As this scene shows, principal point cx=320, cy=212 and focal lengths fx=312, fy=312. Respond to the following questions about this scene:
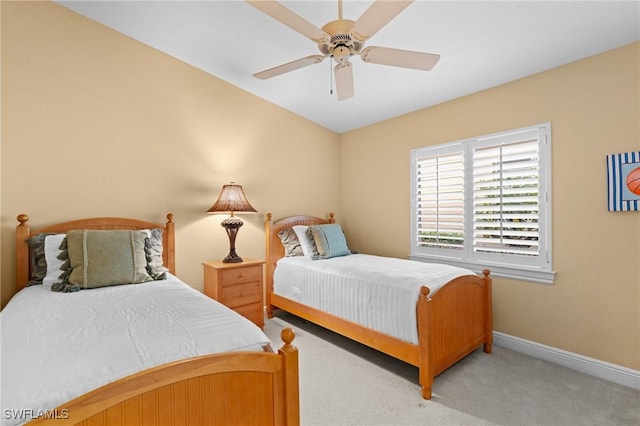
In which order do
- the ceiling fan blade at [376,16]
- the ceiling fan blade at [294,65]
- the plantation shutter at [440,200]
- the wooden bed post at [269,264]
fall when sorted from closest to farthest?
1. the ceiling fan blade at [376,16]
2. the ceiling fan blade at [294,65]
3. the plantation shutter at [440,200]
4. the wooden bed post at [269,264]

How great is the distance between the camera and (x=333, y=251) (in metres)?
3.46

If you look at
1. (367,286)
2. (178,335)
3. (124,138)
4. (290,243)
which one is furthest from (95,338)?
(290,243)

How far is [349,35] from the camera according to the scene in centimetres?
177

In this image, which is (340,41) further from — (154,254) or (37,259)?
(37,259)

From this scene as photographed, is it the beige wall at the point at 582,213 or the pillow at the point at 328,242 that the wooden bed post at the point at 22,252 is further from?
the beige wall at the point at 582,213

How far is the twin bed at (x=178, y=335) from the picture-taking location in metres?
0.97

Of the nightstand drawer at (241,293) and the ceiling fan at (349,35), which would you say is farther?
the nightstand drawer at (241,293)

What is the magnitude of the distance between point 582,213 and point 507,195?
0.55 metres

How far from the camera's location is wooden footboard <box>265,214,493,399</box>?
2.08 meters

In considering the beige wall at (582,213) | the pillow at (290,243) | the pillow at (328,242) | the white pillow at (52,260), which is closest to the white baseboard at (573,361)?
the beige wall at (582,213)

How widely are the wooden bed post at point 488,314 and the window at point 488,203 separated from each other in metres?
0.30

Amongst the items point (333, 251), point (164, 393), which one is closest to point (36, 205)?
point (164, 393)

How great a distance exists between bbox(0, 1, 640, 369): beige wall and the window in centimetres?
10

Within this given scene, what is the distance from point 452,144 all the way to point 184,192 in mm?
2811
